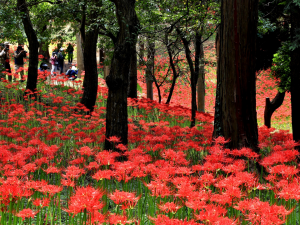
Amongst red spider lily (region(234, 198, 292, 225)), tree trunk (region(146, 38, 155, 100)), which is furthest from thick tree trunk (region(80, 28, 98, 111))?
red spider lily (region(234, 198, 292, 225))

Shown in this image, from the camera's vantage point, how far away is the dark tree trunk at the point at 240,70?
5.35 meters

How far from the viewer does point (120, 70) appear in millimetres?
6047

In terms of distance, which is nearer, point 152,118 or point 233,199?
point 233,199

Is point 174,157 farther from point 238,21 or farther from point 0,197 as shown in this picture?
point 238,21

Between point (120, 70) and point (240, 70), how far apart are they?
7.33 feet

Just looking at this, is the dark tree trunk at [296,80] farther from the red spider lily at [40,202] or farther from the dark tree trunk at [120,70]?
the red spider lily at [40,202]

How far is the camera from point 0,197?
2516 millimetres

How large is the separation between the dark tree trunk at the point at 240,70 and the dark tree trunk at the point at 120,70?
179cm

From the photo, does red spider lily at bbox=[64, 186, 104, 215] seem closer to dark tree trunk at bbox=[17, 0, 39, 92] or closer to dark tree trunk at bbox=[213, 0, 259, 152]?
dark tree trunk at bbox=[213, 0, 259, 152]

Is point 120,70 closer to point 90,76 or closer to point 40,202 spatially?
point 40,202

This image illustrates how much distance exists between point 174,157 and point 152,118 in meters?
7.30

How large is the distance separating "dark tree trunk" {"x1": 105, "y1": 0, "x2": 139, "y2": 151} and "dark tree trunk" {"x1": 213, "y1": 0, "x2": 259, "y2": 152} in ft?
5.89

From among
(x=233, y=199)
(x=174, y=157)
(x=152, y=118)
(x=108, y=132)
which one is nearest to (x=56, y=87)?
(x=152, y=118)

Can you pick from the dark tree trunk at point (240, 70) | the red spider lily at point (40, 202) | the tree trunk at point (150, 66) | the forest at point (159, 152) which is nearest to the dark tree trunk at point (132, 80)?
the tree trunk at point (150, 66)
